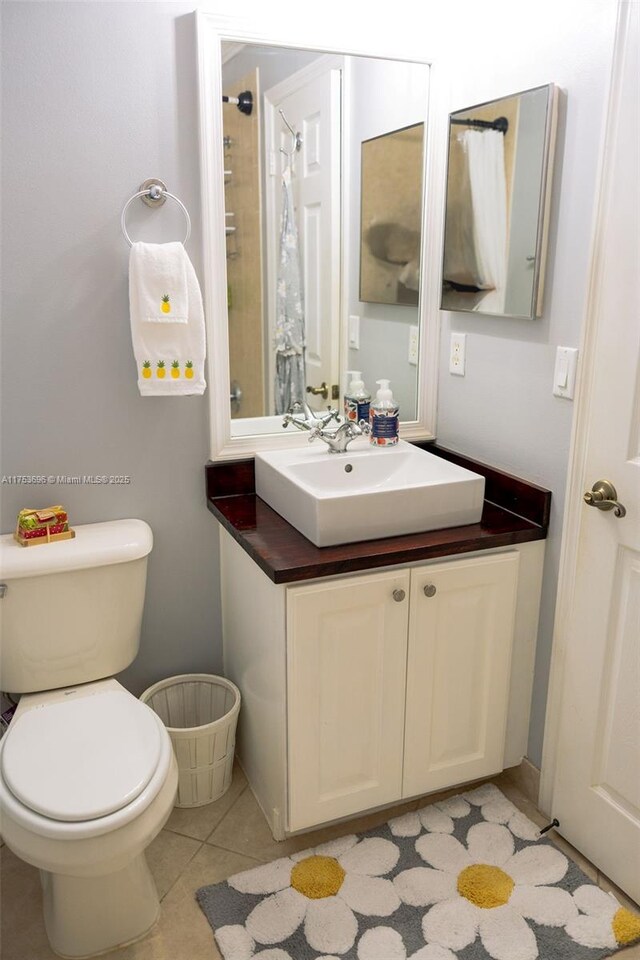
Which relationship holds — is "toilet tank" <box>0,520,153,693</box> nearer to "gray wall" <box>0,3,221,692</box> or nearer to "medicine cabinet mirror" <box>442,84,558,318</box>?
"gray wall" <box>0,3,221,692</box>

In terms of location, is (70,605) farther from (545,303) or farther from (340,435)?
(545,303)

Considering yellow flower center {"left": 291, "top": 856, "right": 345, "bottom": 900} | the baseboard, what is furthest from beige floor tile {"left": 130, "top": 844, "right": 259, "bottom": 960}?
the baseboard

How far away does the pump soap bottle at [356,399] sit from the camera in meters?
2.21

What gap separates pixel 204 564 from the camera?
2.18 m

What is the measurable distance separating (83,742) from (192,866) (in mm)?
471

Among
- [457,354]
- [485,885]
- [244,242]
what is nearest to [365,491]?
[457,354]

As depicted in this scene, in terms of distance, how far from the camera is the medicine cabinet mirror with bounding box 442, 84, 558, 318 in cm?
175

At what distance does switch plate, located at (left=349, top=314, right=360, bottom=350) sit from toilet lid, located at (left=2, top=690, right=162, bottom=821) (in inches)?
43.6

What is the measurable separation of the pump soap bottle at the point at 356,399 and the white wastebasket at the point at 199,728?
83 cm

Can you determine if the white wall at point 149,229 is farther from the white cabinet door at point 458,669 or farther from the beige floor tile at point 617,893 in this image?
the beige floor tile at point 617,893

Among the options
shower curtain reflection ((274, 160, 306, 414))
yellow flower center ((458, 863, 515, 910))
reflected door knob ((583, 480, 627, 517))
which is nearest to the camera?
reflected door knob ((583, 480, 627, 517))

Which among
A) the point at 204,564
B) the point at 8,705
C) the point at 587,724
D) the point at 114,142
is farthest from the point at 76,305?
the point at 587,724
